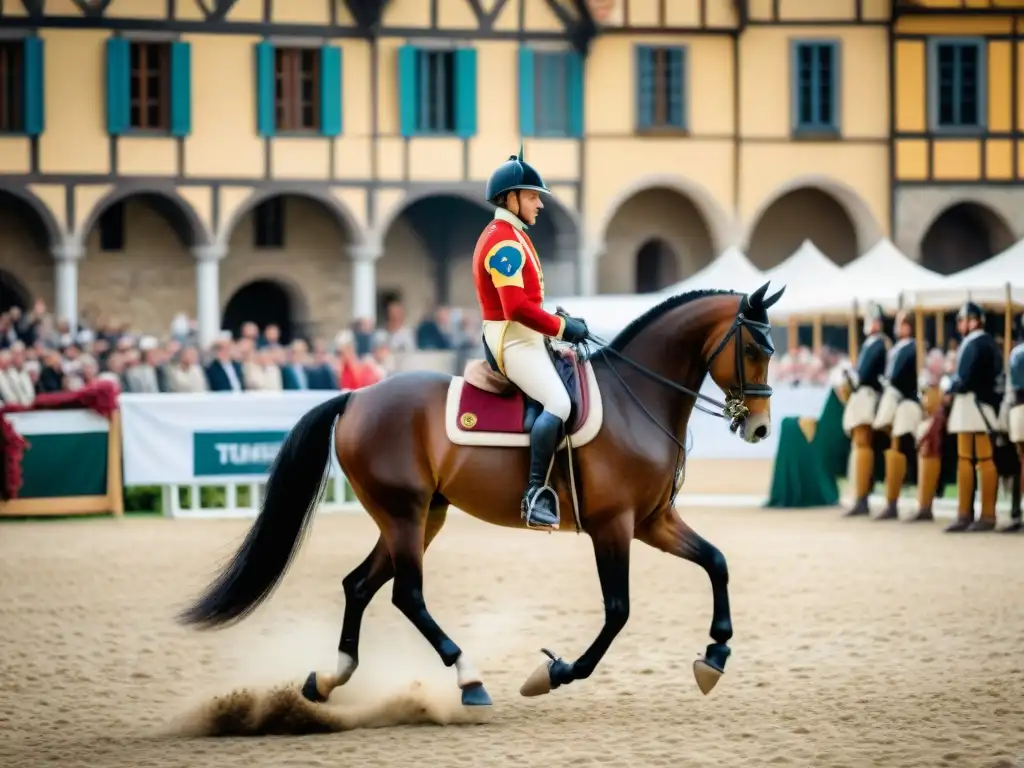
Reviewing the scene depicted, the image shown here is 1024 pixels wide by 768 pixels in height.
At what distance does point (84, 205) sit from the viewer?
34.3 metres

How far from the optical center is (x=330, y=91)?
35.3m

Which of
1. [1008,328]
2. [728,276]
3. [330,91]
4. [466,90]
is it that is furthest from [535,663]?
[466,90]

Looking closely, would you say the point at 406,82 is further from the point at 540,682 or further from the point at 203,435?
the point at 540,682

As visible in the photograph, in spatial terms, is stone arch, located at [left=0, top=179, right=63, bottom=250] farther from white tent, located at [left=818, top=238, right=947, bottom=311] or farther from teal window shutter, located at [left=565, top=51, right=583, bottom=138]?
white tent, located at [left=818, top=238, right=947, bottom=311]

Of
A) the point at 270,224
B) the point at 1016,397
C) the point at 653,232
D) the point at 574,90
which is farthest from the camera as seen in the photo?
the point at 653,232

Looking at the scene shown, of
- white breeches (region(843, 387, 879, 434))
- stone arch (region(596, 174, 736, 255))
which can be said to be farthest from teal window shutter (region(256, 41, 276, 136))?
white breeches (region(843, 387, 879, 434))

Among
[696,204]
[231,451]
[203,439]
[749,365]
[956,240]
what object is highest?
[696,204]

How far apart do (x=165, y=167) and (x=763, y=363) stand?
27834 mm

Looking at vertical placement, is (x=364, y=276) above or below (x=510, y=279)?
above

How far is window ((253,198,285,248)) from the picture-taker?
125 feet

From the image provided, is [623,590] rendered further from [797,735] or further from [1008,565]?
[1008,565]

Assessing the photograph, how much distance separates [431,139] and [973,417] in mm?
20529

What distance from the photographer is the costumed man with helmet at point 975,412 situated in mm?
16828

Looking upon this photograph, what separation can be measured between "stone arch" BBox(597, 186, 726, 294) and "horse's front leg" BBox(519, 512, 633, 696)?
3112 centimetres
